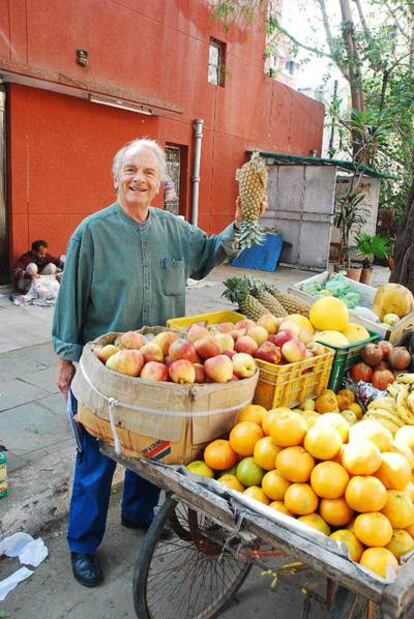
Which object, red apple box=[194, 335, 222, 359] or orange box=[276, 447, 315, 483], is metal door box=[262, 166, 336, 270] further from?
orange box=[276, 447, 315, 483]

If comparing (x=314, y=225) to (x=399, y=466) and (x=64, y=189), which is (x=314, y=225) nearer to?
(x=64, y=189)

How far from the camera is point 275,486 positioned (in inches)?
74.4

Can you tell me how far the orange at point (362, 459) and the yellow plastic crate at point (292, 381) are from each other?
1.63 ft

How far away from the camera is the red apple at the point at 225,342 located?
223 cm

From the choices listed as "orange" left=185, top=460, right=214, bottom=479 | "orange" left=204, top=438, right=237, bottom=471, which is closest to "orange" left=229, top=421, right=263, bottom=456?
"orange" left=204, top=438, right=237, bottom=471

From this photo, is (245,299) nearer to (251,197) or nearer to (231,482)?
(251,197)

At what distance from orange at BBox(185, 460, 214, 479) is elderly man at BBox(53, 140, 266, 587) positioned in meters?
0.72

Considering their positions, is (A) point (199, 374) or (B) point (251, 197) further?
(B) point (251, 197)

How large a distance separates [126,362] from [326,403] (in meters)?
1.14

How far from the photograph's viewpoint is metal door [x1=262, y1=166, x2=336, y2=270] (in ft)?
40.8

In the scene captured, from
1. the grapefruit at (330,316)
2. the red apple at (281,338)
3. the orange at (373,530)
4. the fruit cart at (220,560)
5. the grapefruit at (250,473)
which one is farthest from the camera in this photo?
the grapefruit at (330,316)

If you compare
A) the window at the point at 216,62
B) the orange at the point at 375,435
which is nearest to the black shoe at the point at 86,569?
the orange at the point at 375,435

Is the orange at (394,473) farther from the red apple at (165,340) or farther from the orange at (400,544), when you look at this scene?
the red apple at (165,340)

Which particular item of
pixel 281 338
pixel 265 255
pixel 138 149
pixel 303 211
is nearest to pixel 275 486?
pixel 281 338
